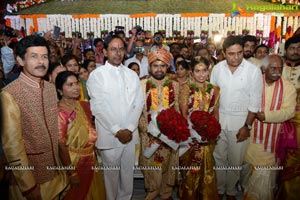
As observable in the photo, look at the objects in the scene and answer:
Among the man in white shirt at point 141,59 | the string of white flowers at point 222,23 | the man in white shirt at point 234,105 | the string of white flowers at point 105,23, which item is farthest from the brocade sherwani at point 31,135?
the string of white flowers at point 222,23

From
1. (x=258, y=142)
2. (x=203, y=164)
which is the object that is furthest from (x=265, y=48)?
(x=203, y=164)

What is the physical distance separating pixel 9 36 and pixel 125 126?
11.4 feet

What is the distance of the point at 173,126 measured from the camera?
285 centimetres

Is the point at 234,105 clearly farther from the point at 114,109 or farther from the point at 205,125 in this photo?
the point at 114,109

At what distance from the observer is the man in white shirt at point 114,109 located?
10.1 ft

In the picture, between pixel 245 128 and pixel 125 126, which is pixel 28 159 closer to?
pixel 125 126

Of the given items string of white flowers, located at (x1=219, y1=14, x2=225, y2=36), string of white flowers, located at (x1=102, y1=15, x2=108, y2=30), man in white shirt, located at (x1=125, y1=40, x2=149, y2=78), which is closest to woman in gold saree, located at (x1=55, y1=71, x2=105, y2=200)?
man in white shirt, located at (x1=125, y1=40, x2=149, y2=78)

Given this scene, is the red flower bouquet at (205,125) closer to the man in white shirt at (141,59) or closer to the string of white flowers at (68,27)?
the man in white shirt at (141,59)

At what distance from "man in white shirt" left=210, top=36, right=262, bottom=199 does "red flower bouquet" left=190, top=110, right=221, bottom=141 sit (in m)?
0.43

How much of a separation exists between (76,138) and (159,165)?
42.8 inches

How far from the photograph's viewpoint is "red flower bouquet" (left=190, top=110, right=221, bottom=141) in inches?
115

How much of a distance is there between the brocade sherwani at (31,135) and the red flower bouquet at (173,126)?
1075 millimetres

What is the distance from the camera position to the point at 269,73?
3.25 metres

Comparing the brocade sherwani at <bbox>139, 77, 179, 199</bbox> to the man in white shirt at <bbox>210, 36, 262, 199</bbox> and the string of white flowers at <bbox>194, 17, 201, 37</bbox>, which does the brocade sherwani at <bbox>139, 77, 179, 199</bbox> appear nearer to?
the man in white shirt at <bbox>210, 36, 262, 199</bbox>
